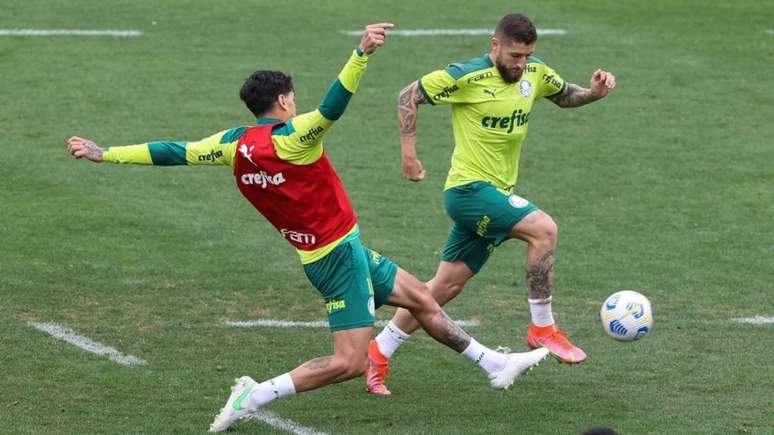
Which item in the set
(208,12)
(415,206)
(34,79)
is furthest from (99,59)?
(415,206)

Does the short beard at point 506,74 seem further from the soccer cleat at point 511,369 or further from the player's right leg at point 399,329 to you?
the soccer cleat at point 511,369

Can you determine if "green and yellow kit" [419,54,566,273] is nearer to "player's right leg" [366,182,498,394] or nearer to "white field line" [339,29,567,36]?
A: "player's right leg" [366,182,498,394]

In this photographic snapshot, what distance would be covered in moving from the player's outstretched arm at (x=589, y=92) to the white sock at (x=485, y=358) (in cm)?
222

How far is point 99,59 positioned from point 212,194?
5.58m

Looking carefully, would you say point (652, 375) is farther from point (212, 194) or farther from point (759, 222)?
point (212, 194)

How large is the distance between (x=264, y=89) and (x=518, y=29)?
212 centimetres

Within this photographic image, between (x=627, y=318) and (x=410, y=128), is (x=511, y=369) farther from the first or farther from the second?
(x=410, y=128)

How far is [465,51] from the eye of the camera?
2155 centimetres

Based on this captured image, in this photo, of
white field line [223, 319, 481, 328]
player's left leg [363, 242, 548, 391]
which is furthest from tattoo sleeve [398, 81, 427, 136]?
white field line [223, 319, 481, 328]

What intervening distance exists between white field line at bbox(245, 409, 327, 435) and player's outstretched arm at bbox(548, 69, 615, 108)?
332 centimetres

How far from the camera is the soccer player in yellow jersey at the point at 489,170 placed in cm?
1063

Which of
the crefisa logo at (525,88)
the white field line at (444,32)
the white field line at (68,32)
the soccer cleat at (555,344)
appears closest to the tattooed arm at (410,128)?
the crefisa logo at (525,88)

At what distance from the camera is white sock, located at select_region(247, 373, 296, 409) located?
961cm

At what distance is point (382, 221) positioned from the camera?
1559 centimetres
